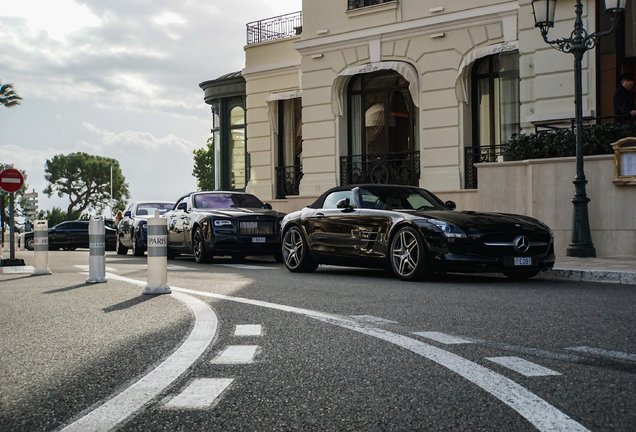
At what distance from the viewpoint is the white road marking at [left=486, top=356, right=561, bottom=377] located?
4297 millimetres

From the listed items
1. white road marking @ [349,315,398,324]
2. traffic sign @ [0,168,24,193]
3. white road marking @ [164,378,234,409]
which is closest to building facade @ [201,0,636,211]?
traffic sign @ [0,168,24,193]

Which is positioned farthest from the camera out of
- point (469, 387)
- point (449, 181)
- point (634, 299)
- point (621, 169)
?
point (449, 181)

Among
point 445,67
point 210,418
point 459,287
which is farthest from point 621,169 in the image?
point 210,418

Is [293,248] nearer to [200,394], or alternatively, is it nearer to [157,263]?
[157,263]

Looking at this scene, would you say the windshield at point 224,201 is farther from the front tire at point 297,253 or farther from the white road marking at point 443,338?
the white road marking at point 443,338

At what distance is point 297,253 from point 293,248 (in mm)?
141

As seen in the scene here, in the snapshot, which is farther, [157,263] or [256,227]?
[256,227]

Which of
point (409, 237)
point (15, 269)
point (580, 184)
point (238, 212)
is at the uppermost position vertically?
point (580, 184)

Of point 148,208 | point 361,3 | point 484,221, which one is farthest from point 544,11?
point 148,208

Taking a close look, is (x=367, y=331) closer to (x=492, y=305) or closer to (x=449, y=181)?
(x=492, y=305)

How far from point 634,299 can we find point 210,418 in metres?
6.08

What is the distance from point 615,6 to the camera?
44.8 feet

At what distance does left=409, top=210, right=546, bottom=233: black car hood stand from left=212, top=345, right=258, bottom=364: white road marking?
5.46m

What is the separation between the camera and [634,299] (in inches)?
321
